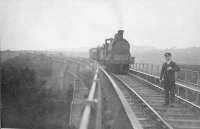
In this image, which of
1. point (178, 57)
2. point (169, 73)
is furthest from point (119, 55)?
point (178, 57)

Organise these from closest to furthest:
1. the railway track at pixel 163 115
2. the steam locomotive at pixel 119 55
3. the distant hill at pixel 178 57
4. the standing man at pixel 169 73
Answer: the railway track at pixel 163 115, the standing man at pixel 169 73, the steam locomotive at pixel 119 55, the distant hill at pixel 178 57

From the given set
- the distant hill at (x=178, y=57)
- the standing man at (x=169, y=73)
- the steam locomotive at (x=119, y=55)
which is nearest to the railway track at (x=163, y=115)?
the standing man at (x=169, y=73)

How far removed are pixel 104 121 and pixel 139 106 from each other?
6.48 ft

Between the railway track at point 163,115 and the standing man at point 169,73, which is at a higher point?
the standing man at point 169,73

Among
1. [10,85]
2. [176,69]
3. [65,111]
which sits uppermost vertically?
Result: [176,69]

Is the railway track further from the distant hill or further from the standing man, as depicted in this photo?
the distant hill

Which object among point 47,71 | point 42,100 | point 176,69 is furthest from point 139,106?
point 47,71

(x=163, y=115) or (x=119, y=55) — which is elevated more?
(x=119, y=55)

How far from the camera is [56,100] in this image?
95.5 feet

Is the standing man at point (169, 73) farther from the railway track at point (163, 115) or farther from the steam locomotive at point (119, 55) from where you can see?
the steam locomotive at point (119, 55)

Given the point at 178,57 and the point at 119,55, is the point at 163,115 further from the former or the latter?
the point at 178,57

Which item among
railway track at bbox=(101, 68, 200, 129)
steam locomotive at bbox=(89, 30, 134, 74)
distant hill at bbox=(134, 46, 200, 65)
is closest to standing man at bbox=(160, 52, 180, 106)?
railway track at bbox=(101, 68, 200, 129)

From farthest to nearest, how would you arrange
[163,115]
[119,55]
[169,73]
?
[119,55], [169,73], [163,115]

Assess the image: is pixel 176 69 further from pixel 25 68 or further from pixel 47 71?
pixel 47 71
